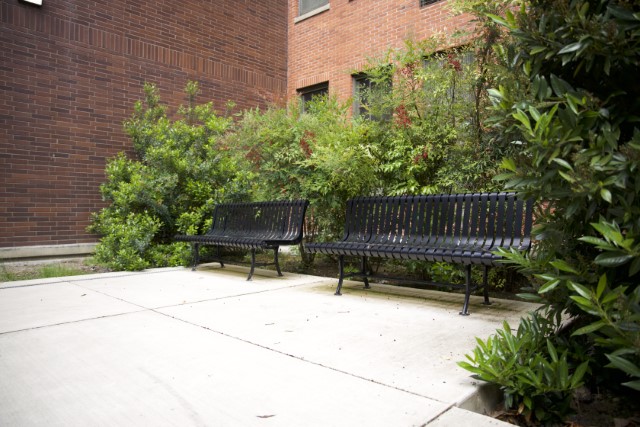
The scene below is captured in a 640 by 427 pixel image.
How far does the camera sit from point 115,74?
8555mm

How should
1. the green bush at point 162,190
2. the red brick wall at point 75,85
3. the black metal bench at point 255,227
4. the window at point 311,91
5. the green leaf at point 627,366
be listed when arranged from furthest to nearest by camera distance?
the window at point 311,91 < the red brick wall at point 75,85 < the green bush at point 162,190 < the black metal bench at point 255,227 < the green leaf at point 627,366

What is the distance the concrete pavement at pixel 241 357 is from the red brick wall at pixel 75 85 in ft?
10.5

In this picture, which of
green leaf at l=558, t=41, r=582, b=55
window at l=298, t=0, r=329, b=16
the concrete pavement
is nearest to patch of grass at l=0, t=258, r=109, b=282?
the concrete pavement

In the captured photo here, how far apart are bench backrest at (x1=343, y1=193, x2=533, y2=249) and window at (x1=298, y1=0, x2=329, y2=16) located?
809 centimetres

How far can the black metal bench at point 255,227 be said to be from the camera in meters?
5.64

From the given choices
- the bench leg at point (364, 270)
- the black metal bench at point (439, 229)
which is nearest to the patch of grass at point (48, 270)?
the black metal bench at point (439, 229)

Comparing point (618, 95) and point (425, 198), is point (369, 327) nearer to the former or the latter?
point (425, 198)

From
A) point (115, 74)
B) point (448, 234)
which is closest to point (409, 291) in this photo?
point (448, 234)

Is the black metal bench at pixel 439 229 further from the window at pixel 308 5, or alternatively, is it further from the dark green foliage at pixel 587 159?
the window at pixel 308 5

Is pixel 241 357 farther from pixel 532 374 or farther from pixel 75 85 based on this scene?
pixel 75 85

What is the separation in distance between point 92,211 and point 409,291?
632 centimetres

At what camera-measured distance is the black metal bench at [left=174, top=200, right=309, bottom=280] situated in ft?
18.5

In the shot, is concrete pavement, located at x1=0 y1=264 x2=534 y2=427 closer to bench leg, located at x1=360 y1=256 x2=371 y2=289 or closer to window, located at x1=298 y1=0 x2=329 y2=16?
bench leg, located at x1=360 y1=256 x2=371 y2=289

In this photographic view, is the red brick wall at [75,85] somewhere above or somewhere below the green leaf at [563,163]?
above
